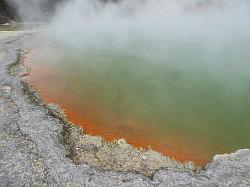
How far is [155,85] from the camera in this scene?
66.4 ft

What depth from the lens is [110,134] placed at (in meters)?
14.5

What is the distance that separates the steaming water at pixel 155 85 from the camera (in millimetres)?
14625

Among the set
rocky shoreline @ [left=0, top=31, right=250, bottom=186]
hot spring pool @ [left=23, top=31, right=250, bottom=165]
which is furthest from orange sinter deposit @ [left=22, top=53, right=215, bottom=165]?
rocky shoreline @ [left=0, top=31, right=250, bottom=186]

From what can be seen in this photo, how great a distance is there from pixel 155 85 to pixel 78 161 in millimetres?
9293

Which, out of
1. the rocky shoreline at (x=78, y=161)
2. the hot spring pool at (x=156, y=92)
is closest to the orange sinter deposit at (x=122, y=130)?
the hot spring pool at (x=156, y=92)

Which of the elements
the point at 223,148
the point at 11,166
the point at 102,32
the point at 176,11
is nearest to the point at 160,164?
the point at 223,148

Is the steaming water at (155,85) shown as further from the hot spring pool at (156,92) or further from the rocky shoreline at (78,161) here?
the rocky shoreline at (78,161)

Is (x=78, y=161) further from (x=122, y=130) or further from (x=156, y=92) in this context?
(x=156, y=92)

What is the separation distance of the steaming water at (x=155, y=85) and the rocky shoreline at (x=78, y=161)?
930mm

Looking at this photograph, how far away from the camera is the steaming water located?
576 inches

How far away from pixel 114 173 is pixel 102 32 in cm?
2604

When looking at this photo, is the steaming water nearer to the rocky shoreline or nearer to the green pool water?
the green pool water

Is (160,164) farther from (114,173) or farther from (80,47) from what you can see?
(80,47)

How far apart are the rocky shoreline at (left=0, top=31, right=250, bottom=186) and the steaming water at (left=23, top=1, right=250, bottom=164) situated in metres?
0.93
